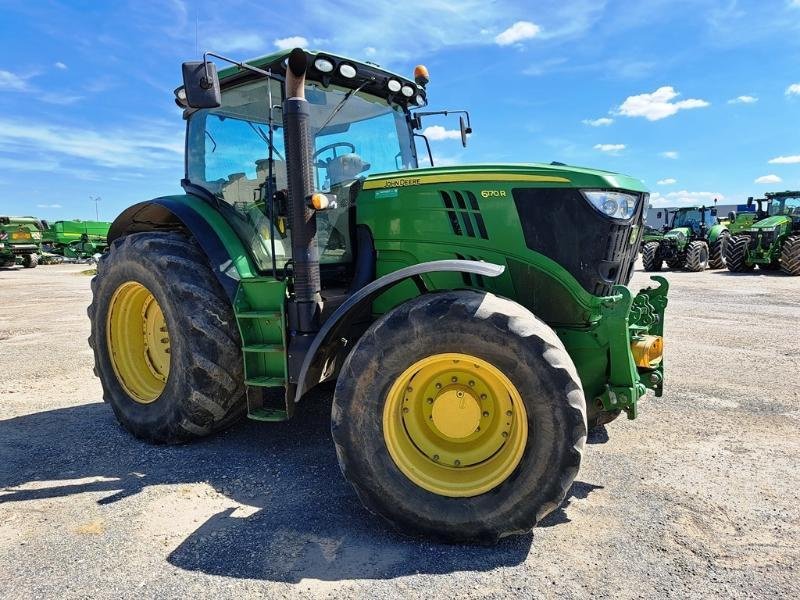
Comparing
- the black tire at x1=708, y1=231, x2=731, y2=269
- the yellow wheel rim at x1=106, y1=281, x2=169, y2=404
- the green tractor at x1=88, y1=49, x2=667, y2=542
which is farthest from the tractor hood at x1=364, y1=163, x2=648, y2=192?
the black tire at x1=708, y1=231, x2=731, y2=269

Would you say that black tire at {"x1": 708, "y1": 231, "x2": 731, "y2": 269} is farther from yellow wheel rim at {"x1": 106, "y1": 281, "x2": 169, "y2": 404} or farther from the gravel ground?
yellow wheel rim at {"x1": 106, "y1": 281, "x2": 169, "y2": 404}

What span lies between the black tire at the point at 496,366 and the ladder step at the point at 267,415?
0.81 m

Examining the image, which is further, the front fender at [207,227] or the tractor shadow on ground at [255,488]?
the front fender at [207,227]

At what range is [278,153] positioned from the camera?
3.96 metres

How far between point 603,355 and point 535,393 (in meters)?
0.71

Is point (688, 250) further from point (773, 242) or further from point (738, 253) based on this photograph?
point (773, 242)

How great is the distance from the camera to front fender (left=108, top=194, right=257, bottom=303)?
3910 millimetres

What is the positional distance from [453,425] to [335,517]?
0.82 meters

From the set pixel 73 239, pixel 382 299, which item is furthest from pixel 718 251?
pixel 73 239

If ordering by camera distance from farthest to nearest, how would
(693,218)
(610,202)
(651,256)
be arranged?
1. (693,218)
2. (651,256)
3. (610,202)

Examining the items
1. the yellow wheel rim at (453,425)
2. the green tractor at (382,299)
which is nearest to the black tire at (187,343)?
the green tractor at (382,299)

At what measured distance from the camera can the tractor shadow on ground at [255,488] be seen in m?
2.64

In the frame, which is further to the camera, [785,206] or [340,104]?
[785,206]

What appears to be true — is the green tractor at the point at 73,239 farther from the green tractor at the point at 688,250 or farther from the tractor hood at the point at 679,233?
the tractor hood at the point at 679,233
